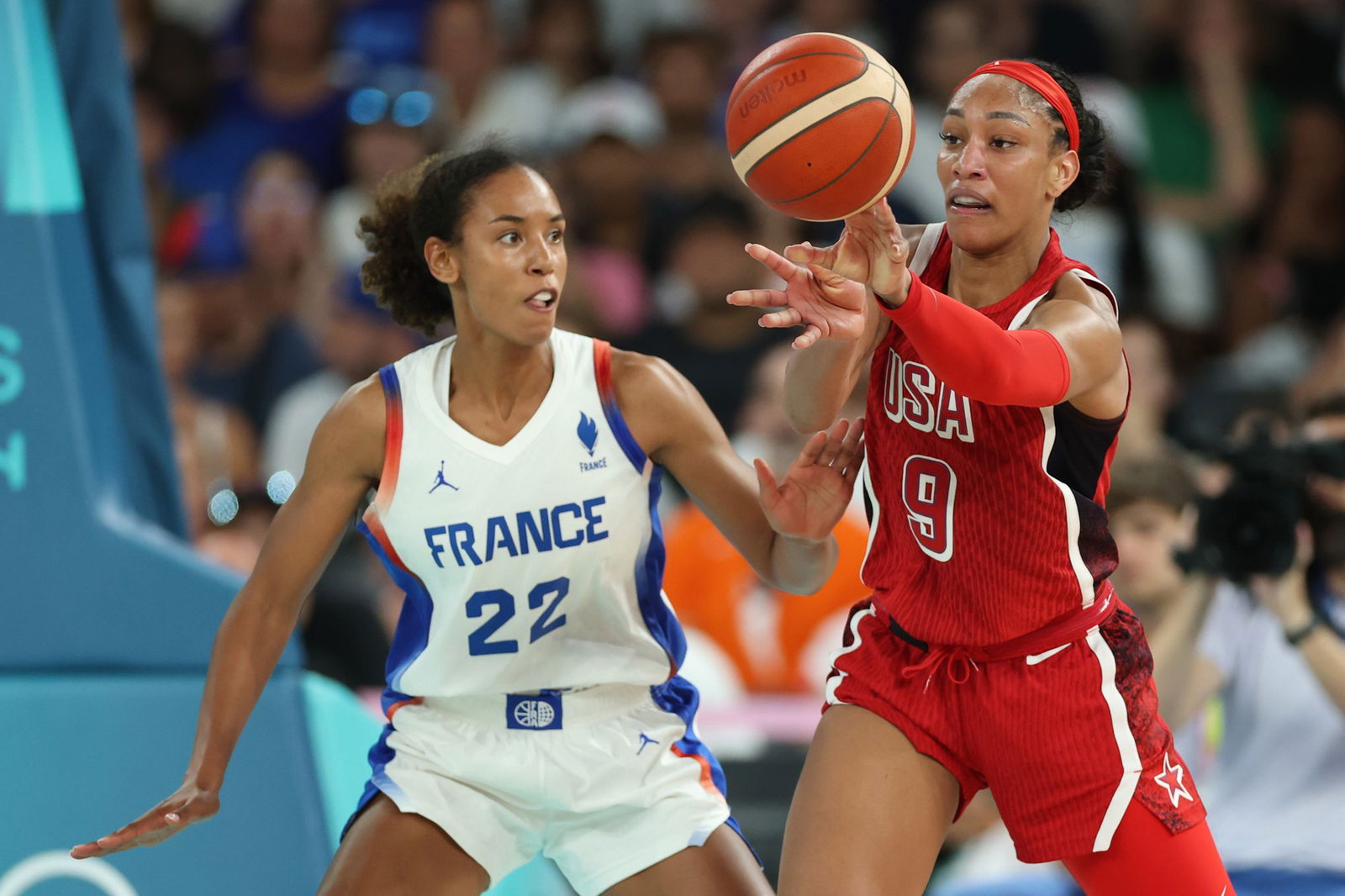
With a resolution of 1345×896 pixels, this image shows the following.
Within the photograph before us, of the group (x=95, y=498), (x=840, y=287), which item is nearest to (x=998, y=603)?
(x=840, y=287)

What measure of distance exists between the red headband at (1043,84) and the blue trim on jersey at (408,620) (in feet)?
5.25

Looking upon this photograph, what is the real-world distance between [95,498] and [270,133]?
5133mm

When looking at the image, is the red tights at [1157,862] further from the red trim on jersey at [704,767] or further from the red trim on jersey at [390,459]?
the red trim on jersey at [390,459]

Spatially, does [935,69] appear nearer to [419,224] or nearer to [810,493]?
[419,224]

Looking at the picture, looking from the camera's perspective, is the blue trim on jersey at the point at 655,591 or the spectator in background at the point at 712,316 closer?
the blue trim on jersey at the point at 655,591

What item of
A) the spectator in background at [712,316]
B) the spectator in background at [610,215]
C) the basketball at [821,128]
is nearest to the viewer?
the basketball at [821,128]

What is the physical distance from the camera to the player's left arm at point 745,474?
358 cm

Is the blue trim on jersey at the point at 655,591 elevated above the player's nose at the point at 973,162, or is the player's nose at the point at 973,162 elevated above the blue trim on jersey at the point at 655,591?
the player's nose at the point at 973,162

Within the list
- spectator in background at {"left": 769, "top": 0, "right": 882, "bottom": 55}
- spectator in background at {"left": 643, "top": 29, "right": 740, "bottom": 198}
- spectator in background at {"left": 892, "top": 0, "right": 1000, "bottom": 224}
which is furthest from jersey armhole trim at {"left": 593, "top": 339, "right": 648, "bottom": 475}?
spectator in background at {"left": 769, "top": 0, "right": 882, "bottom": 55}

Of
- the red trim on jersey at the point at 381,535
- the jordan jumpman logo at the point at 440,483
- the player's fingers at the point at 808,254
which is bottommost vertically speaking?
the red trim on jersey at the point at 381,535

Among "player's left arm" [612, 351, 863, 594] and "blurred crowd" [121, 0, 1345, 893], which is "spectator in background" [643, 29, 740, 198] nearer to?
"blurred crowd" [121, 0, 1345, 893]

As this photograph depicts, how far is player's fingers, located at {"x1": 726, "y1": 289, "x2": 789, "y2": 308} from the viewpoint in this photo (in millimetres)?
3047

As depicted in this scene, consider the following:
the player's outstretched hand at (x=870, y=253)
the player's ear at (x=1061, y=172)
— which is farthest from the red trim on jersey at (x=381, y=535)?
the player's ear at (x=1061, y=172)

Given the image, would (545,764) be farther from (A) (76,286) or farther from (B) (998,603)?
(A) (76,286)
